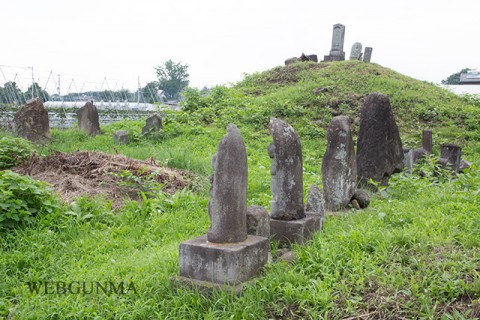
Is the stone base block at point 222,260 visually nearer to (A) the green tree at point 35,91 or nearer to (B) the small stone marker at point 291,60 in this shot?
(B) the small stone marker at point 291,60

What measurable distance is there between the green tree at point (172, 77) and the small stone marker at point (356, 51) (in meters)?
36.8

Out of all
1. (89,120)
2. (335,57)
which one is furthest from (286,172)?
(335,57)

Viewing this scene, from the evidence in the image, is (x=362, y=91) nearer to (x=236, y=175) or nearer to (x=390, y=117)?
(x=390, y=117)

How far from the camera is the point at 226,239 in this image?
13.6 ft

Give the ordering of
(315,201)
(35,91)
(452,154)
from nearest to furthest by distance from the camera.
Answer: (315,201) < (452,154) < (35,91)

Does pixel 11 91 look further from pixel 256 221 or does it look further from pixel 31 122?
pixel 256 221

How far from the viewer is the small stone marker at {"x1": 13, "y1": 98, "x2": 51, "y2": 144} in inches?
540

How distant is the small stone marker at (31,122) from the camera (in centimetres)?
1371

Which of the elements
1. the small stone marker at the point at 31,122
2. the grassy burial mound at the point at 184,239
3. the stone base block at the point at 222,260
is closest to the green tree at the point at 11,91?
the small stone marker at the point at 31,122

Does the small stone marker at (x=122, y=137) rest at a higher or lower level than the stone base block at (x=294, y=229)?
higher

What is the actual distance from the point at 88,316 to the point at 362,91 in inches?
646

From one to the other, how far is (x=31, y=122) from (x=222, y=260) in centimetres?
1205

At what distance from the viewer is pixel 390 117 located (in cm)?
829

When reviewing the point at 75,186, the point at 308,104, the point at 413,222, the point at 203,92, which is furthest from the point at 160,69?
the point at 413,222
